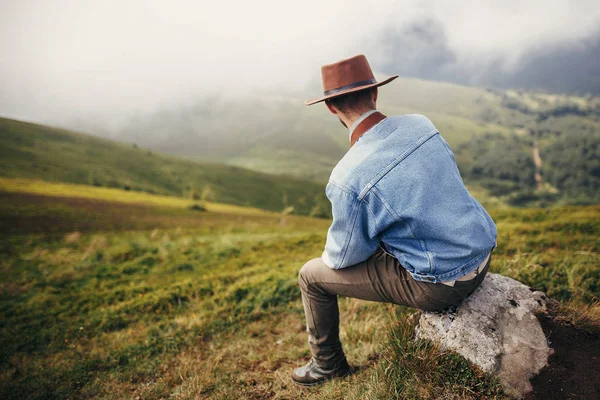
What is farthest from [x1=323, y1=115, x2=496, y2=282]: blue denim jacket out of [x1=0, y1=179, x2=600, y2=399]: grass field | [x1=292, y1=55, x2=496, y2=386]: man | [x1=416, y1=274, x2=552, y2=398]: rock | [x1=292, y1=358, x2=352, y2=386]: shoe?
[x1=292, y1=358, x2=352, y2=386]: shoe

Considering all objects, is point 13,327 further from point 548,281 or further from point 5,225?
point 5,225

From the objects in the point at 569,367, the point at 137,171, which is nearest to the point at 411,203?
the point at 569,367

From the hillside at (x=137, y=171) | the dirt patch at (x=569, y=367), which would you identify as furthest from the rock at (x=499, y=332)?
the hillside at (x=137, y=171)

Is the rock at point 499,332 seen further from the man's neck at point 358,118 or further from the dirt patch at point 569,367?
the man's neck at point 358,118

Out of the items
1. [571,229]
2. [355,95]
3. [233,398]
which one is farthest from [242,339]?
[571,229]

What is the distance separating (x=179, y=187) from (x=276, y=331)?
110943 millimetres

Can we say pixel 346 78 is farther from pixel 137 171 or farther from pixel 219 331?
pixel 137 171

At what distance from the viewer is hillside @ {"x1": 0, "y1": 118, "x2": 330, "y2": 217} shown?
85.9 metres

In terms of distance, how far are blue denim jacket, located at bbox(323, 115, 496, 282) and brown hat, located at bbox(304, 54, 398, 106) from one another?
0.43 metres

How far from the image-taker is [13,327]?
639 centimetres

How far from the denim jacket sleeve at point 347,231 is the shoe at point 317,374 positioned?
1.41 meters

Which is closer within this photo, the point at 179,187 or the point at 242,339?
the point at 242,339

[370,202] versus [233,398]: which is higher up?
[370,202]

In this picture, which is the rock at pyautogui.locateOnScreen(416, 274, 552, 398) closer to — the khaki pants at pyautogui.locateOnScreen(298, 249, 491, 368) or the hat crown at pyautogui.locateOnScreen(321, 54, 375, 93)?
the khaki pants at pyautogui.locateOnScreen(298, 249, 491, 368)
